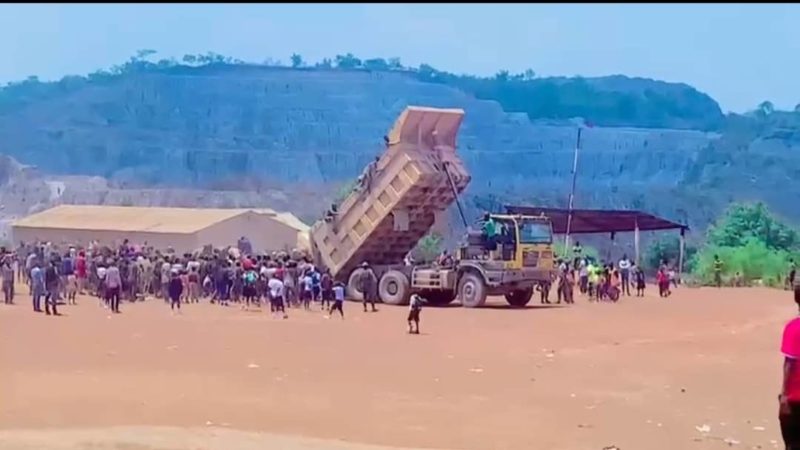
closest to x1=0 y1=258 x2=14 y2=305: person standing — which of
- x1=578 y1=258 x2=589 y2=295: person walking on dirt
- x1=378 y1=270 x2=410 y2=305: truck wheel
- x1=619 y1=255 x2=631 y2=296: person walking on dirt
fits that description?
x1=378 y1=270 x2=410 y2=305: truck wheel

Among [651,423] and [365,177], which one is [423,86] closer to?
[365,177]

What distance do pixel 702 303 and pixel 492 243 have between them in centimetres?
753

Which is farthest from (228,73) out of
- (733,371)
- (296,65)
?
(733,371)

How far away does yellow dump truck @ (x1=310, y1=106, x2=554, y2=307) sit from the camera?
3181 centimetres

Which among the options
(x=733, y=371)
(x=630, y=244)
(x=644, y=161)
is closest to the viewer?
(x=733, y=371)

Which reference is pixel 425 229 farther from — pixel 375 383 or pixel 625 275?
pixel 375 383

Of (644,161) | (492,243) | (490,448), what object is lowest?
(490,448)

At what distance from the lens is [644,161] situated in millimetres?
128250

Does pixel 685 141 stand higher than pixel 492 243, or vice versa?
pixel 685 141

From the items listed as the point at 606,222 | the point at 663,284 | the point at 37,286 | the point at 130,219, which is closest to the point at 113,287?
the point at 37,286

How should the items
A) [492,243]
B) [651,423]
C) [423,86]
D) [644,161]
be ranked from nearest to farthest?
[651,423] < [492,243] < [644,161] < [423,86]

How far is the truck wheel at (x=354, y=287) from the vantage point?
33062mm

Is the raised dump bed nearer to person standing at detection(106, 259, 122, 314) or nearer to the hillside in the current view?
person standing at detection(106, 259, 122, 314)

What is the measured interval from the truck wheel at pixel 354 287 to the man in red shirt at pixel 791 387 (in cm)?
2445
